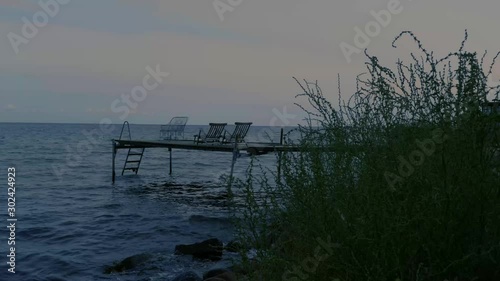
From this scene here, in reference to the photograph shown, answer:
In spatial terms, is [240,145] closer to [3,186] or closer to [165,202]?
[165,202]

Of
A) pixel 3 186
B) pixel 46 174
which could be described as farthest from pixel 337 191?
pixel 46 174

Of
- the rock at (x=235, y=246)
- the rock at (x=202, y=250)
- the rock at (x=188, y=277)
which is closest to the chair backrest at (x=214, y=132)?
the rock at (x=202, y=250)

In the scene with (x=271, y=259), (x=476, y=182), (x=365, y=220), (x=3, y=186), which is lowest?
(x=3, y=186)

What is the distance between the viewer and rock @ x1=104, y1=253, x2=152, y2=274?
36.4ft

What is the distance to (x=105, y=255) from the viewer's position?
41.0 feet

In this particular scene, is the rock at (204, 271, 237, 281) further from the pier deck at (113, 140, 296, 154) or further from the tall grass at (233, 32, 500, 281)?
the pier deck at (113, 140, 296, 154)

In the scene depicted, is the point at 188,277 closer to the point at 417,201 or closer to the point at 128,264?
the point at 128,264

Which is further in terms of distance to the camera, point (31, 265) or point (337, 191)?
point (31, 265)

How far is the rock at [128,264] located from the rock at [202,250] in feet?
3.04

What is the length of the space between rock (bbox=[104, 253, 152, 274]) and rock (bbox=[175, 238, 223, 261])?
93 centimetres

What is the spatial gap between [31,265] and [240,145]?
1074cm

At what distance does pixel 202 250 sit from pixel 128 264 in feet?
5.31

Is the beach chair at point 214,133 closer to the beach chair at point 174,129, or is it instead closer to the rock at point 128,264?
the beach chair at point 174,129

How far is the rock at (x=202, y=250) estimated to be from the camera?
37.8 ft
